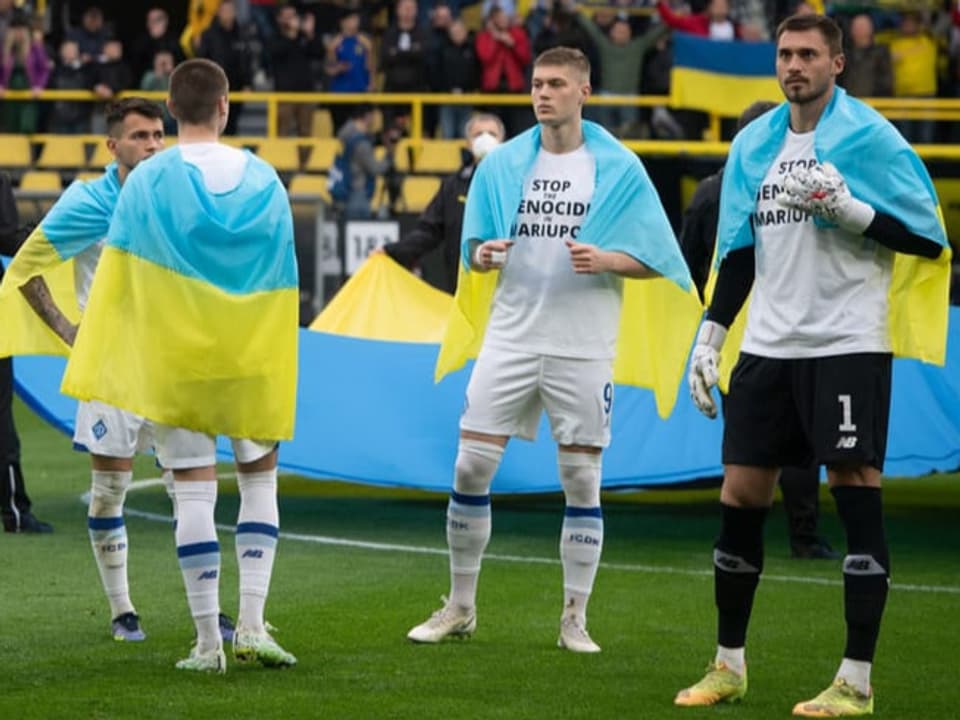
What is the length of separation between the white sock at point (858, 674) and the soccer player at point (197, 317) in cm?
178

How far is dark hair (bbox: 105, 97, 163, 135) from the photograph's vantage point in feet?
24.8

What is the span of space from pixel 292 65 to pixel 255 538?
16.4 m

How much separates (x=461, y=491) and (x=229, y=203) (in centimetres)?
150

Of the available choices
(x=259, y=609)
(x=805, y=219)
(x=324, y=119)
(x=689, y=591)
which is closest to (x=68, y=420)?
(x=689, y=591)

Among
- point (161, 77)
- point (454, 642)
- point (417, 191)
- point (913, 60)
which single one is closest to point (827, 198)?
point (454, 642)

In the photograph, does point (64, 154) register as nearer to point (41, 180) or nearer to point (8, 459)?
point (41, 180)

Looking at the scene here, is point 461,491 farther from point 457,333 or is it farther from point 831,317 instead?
point 831,317

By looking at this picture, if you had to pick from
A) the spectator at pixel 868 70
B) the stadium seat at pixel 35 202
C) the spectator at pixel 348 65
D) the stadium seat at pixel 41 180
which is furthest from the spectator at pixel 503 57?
the stadium seat at pixel 41 180

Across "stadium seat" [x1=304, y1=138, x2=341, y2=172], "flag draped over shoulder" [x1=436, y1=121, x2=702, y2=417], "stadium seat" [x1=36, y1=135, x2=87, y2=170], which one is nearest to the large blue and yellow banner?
"flag draped over shoulder" [x1=436, y1=121, x2=702, y2=417]

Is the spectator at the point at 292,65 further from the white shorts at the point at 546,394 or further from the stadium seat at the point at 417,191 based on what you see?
the white shorts at the point at 546,394

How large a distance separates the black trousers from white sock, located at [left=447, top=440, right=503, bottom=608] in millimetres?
3534

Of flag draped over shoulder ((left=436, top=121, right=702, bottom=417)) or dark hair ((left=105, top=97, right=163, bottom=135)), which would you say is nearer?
flag draped over shoulder ((left=436, top=121, right=702, bottom=417))

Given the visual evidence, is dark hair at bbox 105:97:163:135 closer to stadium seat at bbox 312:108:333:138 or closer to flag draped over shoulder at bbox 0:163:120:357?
flag draped over shoulder at bbox 0:163:120:357

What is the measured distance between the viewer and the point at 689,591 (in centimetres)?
887
